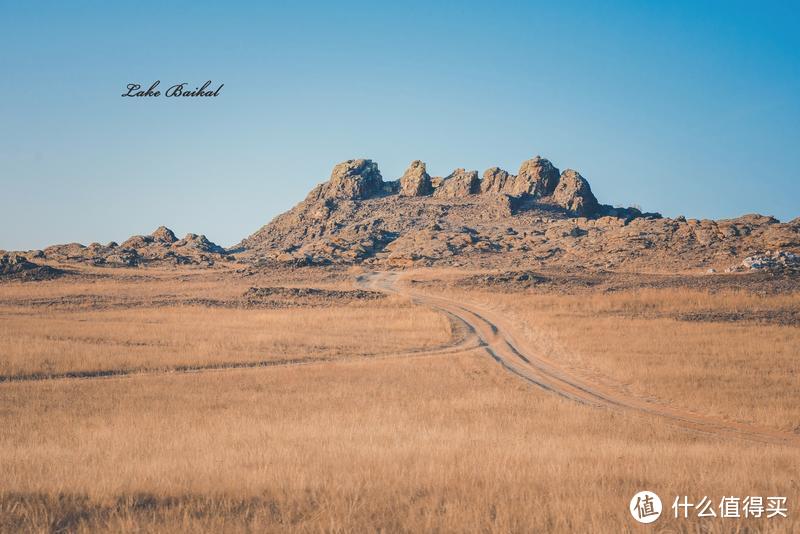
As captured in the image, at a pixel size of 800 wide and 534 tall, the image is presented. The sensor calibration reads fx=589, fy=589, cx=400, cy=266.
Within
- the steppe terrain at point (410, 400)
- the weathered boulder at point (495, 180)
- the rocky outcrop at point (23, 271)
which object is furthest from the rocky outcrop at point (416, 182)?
the rocky outcrop at point (23, 271)

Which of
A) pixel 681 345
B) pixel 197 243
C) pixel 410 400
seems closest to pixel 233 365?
pixel 410 400

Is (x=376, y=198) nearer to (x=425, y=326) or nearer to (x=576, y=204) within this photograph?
(x=576, y=204)

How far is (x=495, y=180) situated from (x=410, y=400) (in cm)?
11960

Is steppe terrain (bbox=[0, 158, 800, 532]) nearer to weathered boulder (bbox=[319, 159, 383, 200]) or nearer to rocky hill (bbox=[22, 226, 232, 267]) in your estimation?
rocky hill (bbox=[22, 226, 232, 267])

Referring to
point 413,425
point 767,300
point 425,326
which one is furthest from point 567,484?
point 767,300

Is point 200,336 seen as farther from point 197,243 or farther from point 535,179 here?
point 535,179

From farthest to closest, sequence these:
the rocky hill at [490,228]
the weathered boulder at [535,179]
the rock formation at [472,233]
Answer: the weathered boulder at [535,179]
the rocky hill at [490,228]
the rock formation at [472,233]

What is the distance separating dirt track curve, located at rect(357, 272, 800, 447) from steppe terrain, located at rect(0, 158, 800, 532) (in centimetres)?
14

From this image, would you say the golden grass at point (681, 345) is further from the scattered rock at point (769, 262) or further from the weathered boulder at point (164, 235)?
the weathered boulder at point (164, 235)

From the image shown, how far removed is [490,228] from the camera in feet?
355

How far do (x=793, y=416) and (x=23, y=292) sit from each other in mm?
67901

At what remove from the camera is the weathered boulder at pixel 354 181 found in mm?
142125

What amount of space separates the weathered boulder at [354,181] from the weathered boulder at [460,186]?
54.5 feet

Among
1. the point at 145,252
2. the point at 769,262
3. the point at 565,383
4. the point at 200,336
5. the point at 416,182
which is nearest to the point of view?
the point at 565,383
